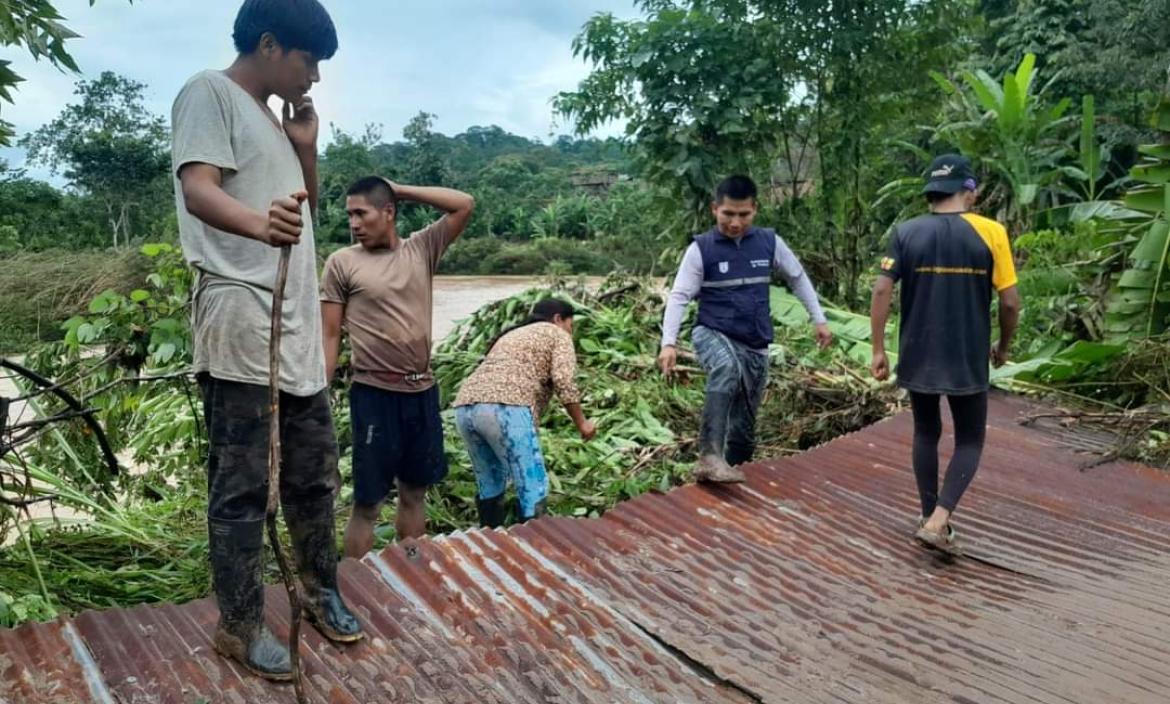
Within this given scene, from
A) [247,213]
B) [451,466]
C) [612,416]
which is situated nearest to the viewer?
[247,213]

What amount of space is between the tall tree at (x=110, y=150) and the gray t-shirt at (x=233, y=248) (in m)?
28.4

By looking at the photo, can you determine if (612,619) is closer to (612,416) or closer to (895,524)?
(895,524)

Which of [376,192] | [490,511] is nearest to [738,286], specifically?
[490,511]

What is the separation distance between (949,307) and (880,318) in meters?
0.28

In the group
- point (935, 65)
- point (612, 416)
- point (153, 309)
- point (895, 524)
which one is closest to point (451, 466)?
point (612, 416)

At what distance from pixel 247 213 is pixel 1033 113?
982cm

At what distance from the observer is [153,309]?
4.85 m

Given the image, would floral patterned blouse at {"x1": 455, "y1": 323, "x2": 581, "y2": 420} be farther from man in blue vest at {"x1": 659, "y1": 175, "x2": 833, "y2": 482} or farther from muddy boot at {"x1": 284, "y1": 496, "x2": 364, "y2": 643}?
muddy boot at {"x1": 284, "y1": 496, "x2": 364, "y2": 643}

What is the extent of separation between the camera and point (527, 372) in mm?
4152

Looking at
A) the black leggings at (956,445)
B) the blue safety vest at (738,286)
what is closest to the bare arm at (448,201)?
the blue safety vest at (738,286)

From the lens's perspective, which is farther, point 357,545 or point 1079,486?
point 1079,486

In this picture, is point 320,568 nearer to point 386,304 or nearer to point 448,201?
point 386,304

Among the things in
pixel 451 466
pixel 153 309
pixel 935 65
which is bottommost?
pixel 451 466

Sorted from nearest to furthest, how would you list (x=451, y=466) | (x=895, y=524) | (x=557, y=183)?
(x=895, y=524) < (x=451, y=466) < (x=557, y=183)
